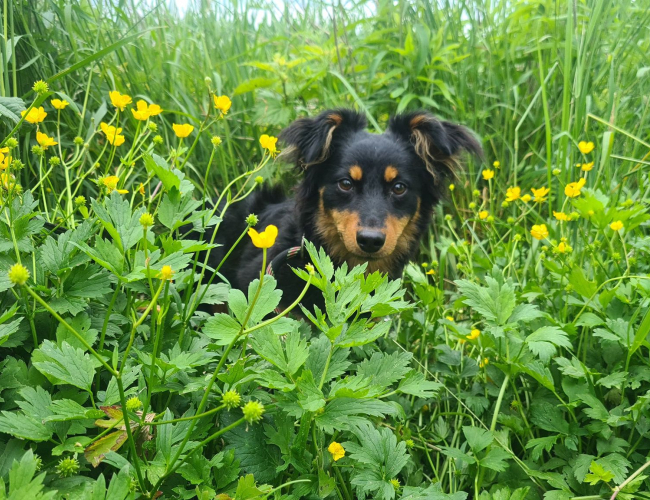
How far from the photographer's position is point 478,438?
58.9 inches

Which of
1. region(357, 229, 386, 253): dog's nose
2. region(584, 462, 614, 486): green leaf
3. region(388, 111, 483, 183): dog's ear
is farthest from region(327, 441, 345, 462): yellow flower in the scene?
region(388, 111, 483, 183): dog's ear

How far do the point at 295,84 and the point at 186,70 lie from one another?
2.23 feet

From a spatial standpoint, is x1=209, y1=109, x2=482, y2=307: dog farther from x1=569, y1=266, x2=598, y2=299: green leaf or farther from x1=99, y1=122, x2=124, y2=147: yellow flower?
x1=99, y1=122, x2=124, y2=147: yellow flower

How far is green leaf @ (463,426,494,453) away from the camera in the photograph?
1.48m

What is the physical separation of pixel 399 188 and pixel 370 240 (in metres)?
0.48

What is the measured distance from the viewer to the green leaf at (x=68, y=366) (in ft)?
3.44

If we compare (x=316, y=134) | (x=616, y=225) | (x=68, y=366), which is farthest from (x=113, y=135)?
(x=616, y=225)

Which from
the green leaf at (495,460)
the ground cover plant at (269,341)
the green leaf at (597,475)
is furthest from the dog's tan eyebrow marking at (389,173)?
the green leaf at (597,475)

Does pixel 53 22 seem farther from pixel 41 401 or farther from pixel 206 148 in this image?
pixel 41 401

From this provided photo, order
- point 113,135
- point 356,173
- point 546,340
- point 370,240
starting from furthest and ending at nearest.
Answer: point 356,173, point 370,240, point 113,135, point 546,340

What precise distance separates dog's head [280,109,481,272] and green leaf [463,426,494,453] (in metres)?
1.27

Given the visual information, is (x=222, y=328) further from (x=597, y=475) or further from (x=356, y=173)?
(x=356, y=173)

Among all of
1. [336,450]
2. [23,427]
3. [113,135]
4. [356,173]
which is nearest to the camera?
[23,427]

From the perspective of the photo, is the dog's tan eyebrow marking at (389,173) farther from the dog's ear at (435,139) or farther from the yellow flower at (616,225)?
the yellow flower at (616,225)
